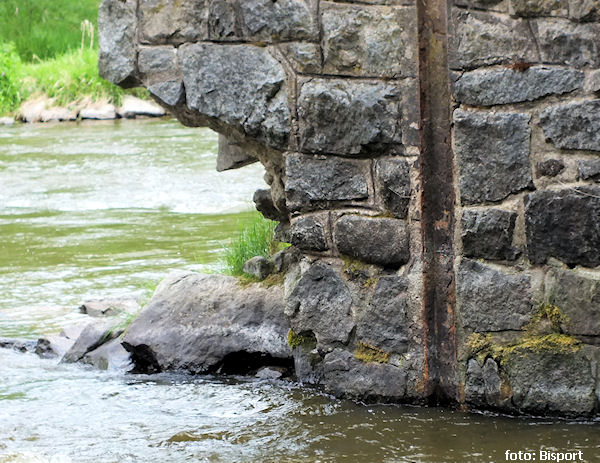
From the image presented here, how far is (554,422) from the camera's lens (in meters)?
3.54

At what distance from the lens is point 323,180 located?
378 cm

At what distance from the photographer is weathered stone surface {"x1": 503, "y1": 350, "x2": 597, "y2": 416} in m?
3.51

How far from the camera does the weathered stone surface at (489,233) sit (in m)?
3.54

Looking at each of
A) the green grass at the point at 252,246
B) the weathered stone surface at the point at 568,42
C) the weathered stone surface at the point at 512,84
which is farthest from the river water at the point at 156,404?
the weathered stone surface at the point at 568,42

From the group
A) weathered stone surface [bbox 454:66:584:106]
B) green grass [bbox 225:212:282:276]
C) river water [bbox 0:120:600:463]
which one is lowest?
river water [bbox 0:120:600:463]

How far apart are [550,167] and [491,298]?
51 centimetres

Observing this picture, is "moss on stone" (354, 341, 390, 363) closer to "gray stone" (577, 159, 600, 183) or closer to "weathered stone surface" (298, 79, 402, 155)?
"weathered stone surface" (298, 79, 402, 155)

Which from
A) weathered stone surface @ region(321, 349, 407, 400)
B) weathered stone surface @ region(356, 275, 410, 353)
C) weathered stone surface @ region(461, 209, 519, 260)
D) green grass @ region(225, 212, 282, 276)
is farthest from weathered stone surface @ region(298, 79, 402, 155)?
green grass @ region(225, 212, 282, 276)

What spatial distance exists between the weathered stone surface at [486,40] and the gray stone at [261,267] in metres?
1.48

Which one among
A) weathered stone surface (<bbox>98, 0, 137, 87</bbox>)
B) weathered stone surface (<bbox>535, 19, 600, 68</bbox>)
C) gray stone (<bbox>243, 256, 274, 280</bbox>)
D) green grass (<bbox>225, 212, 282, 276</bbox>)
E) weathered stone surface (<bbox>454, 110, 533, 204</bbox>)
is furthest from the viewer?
green grass (<bbox>225, 212, 282, 276</bbox>)

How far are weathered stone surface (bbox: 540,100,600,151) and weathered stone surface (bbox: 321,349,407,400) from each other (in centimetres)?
105

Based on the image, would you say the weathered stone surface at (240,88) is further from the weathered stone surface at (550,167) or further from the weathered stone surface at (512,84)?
the weathered stone surface at (550,167)

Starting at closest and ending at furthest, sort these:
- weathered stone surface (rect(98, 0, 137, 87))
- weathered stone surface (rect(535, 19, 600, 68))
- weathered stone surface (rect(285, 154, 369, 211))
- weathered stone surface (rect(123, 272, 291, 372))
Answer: weathered stone surface (rect(535, 19, 600, 68)) → weathered stone surface (rect(285, 154, 369, 211)) → weathered stone surface (rect(98, 0, 137, 87)) → weathered stone surface (rect(123, 272, 291, 372))

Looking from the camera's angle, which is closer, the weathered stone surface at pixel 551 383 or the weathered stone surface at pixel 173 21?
the weathered stone surface at pixel 551 383
